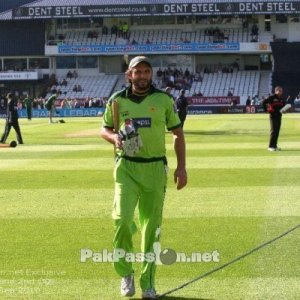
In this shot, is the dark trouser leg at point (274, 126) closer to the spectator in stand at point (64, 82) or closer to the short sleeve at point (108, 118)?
Result: the short sleeve at point (108, 118)

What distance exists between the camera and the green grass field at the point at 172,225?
27.3 feet

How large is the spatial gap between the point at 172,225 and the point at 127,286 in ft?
13.3

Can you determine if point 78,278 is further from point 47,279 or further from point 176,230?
point 176,230

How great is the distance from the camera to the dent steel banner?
260 ft

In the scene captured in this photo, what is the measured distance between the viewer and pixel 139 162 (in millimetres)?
7980

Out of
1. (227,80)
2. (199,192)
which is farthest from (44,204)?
(227,80)

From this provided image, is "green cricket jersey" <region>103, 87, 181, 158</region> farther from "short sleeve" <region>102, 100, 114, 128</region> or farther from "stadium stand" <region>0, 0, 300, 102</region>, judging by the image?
"stadium stand" <region>0, 0, 300, 102</region>

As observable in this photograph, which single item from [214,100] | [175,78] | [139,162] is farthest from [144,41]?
[139,162]

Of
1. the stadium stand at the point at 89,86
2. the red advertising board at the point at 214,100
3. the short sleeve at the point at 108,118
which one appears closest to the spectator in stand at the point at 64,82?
the stadium stand at the point at 89,86

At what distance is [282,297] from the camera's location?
7.73 m

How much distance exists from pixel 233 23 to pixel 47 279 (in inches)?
3046

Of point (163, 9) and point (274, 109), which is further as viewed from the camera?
point (163, 9)

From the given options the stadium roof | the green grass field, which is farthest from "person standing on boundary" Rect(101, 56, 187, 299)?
the stadium roof

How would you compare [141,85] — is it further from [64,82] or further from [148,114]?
[64,82]
